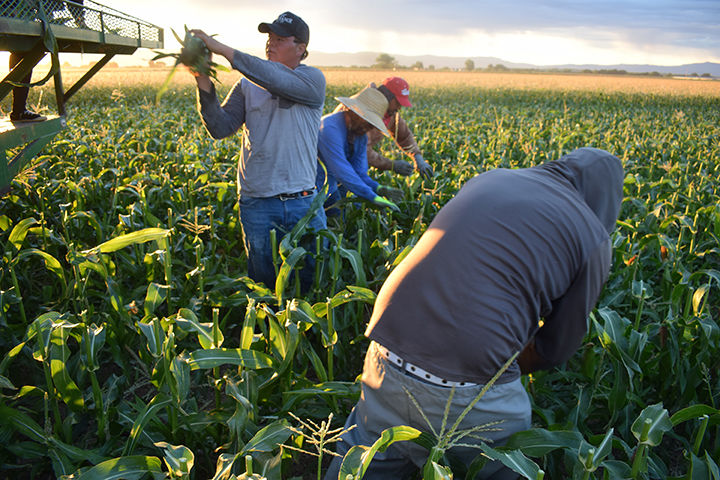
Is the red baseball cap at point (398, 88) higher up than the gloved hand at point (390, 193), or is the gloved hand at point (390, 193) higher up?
the red baseball cap at point (398, 88)

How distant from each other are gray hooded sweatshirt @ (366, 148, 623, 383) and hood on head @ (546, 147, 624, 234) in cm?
14

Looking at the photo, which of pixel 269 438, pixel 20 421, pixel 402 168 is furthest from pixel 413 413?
pixel 402 168

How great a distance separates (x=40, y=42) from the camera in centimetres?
332

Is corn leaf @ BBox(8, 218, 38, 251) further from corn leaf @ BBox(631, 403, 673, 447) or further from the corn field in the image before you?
corn leaf @ BBox(631, 403, 673, 447)

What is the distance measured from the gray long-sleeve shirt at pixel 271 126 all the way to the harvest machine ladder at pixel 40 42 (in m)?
1.14

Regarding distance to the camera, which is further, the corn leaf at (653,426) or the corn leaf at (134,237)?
the corn leaf at (134,237)

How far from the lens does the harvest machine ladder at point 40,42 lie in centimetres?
300

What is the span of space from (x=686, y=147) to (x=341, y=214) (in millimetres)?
8447

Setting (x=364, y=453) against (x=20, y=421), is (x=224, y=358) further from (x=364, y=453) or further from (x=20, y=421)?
(x=20, y=421)

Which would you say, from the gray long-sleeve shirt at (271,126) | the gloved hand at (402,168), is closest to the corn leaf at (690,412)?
the gray long-sleeve shirt at (271,126)

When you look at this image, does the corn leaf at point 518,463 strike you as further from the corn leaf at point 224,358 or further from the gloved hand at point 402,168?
the gloved hand at point 402,168

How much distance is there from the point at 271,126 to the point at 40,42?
1690 millimetres

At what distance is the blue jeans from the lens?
336 cm

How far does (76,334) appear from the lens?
2.27 m
